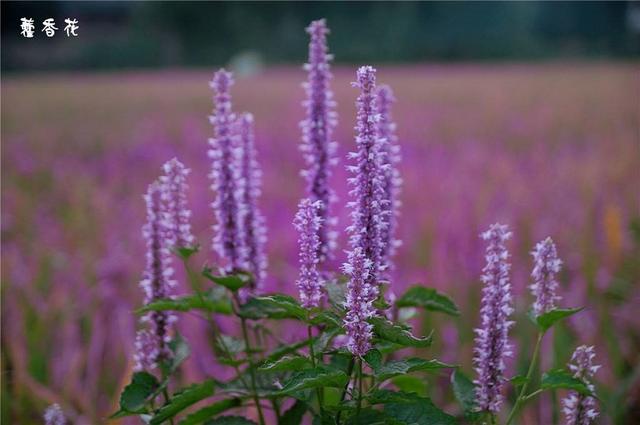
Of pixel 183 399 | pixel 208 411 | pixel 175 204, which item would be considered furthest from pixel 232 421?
pixel 175 204

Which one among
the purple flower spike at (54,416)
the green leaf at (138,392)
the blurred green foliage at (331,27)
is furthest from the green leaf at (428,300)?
the blurred green foliage at (331,27)

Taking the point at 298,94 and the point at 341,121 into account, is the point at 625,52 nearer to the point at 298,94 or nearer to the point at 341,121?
the point at 298,94

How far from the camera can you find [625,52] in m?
14.4

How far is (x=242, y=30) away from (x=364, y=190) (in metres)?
17.0

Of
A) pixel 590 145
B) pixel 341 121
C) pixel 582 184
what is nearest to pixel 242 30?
pixel 341 121

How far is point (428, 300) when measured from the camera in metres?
1.78

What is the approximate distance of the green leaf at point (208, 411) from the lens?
65.0 inches

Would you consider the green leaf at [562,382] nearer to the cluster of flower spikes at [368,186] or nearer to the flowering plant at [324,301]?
the flowering plant at [324,301]

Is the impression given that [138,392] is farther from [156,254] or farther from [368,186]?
[368,186]

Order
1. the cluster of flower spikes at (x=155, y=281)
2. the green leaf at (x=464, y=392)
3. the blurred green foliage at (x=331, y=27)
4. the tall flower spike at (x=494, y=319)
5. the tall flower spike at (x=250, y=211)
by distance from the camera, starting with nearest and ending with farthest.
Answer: the tall flower spike at (x=494, y=319), the green leaf at (x=464, y=392), the cluster of flower spikes at (x=155, y=281), the tall flower spike at (x=250, y=211), the blurred green foliage at (x=331, y=27)

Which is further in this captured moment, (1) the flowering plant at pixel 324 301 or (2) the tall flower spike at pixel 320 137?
(2) the tall flower spike at pixel 320 137

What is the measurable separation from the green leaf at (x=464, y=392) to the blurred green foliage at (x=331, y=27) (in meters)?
9.69

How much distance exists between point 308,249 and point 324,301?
509 mm

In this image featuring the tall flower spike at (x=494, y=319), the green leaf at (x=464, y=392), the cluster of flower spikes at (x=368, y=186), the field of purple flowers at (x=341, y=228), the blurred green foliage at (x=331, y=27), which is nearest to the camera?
the cluster of flower spikes at (x=368, y=186)
